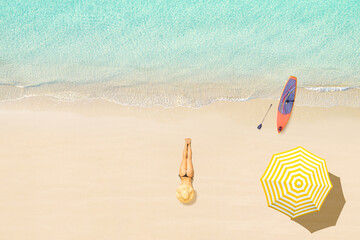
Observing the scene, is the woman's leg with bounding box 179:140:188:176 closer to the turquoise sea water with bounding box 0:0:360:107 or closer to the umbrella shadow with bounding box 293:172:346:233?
the turquoise sea water with bounding box 0:0:360:107

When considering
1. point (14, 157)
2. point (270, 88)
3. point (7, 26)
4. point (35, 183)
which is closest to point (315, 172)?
point (270, 88)

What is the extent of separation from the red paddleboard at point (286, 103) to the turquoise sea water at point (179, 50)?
6.5 inches

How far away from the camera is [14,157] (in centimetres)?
590

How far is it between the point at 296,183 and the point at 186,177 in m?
2.05

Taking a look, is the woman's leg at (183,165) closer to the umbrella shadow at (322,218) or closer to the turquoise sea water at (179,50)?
the turquoise sea water at (179,50)

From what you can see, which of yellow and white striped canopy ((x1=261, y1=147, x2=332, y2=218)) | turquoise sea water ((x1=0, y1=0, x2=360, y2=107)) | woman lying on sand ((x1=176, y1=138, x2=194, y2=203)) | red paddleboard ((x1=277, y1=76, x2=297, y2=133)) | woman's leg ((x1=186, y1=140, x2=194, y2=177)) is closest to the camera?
yellow and white striped canopy ((x1=261, y1=147, x2=332, y2=218))

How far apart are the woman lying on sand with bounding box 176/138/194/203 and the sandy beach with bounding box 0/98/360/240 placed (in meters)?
0.15

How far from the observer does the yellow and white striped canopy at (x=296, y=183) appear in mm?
5086

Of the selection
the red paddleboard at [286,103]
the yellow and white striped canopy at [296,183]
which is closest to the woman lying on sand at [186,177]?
the yellow and white striped canopy at [296,183]

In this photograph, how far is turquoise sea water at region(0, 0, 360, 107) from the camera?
621cm

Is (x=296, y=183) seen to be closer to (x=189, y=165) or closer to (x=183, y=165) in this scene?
(x=189, y=165)

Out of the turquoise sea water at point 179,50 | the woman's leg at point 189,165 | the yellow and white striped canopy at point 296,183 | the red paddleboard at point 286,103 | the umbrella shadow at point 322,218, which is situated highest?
the turquoise sea water at point 179,50

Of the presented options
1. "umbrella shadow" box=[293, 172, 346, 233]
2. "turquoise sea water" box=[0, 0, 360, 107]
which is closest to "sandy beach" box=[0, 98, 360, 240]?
"umbrella shadow" box=[293, 172, 346, 233]

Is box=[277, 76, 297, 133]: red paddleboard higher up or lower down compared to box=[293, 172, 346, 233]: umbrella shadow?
higher up
